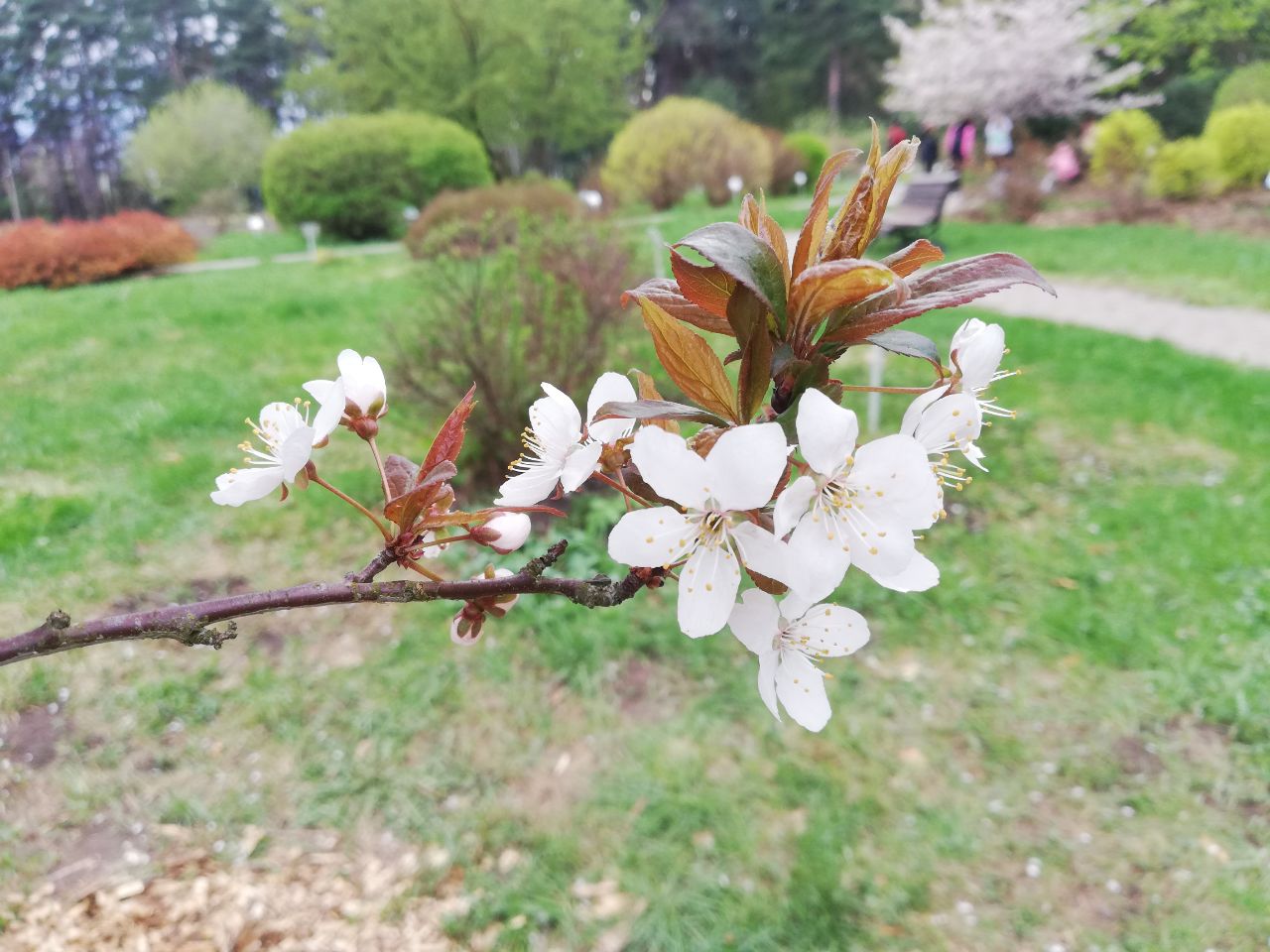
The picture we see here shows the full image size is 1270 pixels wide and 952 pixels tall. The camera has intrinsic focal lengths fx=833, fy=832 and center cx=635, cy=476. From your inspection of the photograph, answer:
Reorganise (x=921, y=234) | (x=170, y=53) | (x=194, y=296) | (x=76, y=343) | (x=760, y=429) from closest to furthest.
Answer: (x=760, y=429), (x=76, y=343), (x=194, y=296), (x=921, y=234), (x=170, y=53)

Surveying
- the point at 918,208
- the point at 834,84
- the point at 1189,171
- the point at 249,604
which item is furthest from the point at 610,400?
the point at 834,84

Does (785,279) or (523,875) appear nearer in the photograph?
(785,279)

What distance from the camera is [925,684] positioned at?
8.13 feet

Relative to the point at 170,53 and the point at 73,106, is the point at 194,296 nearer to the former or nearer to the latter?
the point at 73,106

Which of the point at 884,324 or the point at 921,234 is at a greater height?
the point at 884,324

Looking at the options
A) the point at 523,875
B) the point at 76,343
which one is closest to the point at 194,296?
the point at 76,343

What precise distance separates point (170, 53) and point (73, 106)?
3.83 meters

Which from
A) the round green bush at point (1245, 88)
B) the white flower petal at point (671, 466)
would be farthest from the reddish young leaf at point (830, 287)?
the round green bush at point (1245, 88)

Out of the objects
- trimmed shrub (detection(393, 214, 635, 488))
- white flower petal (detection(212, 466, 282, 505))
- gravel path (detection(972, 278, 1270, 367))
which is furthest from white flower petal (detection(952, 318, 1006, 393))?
gravel path (detection(972, 278, 1270, 367))

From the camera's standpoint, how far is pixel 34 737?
229cm

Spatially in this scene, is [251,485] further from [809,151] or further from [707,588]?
[809,151]

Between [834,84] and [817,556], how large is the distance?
26.0 meters

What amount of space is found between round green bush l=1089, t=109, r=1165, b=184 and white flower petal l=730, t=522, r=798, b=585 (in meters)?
12.6

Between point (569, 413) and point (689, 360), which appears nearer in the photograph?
point (689, 360)
